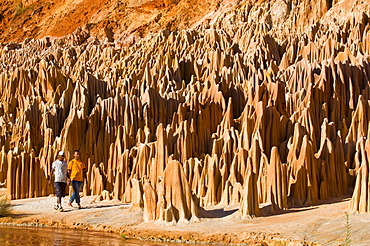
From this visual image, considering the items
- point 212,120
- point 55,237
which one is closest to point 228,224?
point 55,237

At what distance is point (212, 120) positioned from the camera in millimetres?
20031

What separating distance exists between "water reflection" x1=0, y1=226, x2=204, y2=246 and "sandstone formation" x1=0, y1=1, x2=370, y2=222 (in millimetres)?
1380

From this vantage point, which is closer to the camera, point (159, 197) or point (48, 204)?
point (159, 197)

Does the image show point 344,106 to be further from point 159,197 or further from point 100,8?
point 100,8

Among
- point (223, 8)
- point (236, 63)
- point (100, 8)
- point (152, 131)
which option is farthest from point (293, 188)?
point (100, 8)

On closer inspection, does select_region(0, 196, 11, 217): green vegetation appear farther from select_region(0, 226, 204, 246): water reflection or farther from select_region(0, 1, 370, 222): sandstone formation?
select_region(0, 1, 370, 222): sandstone formation

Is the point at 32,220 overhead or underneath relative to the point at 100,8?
underneath

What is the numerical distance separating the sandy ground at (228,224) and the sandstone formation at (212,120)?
1.35 ft

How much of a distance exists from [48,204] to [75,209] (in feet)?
6.36

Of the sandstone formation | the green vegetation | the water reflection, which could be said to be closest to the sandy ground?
the green vegetation

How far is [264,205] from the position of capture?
42.8 feet

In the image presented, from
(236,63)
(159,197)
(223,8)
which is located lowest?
(159,197)

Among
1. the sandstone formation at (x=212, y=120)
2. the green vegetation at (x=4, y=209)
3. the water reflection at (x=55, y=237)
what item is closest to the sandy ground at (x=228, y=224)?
the green vegetation at (x=4, y=209)

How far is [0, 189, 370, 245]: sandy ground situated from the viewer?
1020cm
